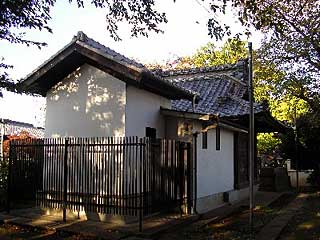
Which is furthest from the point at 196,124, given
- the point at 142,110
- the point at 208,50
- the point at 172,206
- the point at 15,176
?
the point at 208,50

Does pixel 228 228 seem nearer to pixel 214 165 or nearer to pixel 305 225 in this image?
pixel 305 225

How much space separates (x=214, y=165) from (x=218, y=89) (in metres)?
5.22

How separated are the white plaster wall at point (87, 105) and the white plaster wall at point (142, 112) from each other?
268 mm

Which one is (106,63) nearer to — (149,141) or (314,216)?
(149,141)

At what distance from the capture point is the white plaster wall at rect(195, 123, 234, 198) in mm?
13086

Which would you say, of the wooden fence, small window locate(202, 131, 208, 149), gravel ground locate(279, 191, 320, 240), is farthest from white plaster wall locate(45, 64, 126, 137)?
gravel ground locate(279, 191, 320, 240)

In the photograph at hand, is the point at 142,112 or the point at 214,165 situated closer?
the point at 142,112

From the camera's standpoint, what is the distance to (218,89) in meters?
18.4

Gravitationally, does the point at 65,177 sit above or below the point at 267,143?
below

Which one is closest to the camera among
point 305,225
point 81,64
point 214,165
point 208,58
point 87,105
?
point 305,225

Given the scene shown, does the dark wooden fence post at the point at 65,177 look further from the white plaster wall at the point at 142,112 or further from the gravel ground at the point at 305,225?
the gravel ground at the point at 305,225

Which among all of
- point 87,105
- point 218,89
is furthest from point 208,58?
point 87,105

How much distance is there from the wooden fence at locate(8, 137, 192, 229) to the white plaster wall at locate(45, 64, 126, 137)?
0.53 meters

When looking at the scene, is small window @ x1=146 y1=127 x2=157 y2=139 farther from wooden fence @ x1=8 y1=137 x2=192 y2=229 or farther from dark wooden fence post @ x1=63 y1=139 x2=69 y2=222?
dark wooden fence post @ x1=63 y1=139 x2=69 y2=222
